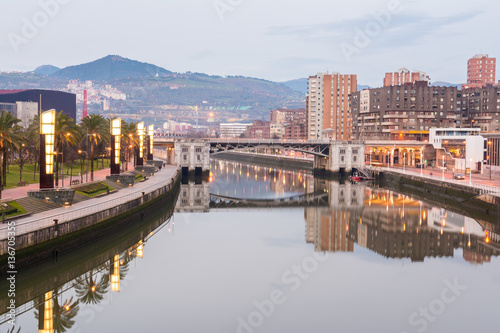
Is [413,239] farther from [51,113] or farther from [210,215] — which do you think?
[51,113]

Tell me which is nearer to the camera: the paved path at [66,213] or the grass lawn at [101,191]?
the paved path at [66,213]

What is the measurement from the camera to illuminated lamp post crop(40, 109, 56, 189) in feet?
144

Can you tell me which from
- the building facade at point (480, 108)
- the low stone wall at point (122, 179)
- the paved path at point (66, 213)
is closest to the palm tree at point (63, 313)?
the paved path at point (66, 213)

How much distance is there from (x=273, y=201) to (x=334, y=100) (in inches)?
4220

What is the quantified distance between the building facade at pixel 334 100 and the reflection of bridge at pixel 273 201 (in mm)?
98818

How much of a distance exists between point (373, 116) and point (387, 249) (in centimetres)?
11125

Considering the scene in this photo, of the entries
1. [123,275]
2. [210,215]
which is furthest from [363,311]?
[210,215]

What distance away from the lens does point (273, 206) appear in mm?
70375

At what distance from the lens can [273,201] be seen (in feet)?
247

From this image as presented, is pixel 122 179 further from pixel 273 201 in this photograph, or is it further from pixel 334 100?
pixel 334 100

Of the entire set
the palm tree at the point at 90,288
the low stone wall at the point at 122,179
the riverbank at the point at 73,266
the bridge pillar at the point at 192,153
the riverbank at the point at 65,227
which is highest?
the bridge pillar at the point at 192,153

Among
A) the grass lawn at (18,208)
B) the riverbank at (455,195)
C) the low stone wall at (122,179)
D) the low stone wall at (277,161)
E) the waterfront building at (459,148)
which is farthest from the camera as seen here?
the low stone wall at (277,161)

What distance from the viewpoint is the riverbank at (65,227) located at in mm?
30469

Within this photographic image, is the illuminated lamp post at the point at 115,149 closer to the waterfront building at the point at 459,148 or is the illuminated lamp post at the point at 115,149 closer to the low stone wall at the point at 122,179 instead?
the low stone wall at the point at 122,179
